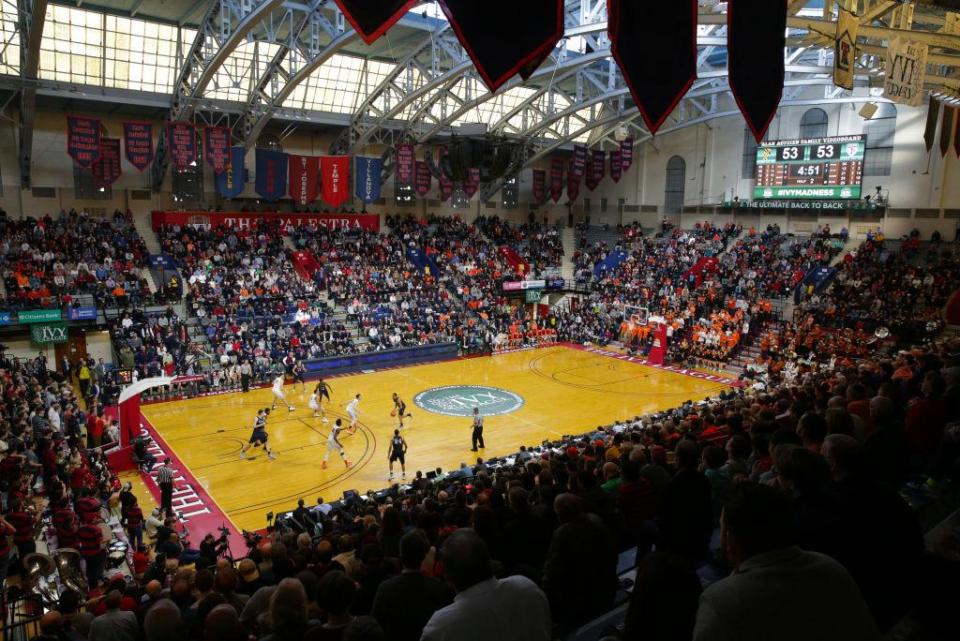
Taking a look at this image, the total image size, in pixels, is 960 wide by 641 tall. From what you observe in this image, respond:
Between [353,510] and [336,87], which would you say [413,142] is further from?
[353,510]

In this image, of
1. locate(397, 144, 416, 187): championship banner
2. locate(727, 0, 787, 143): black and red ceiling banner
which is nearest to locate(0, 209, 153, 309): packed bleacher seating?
locate(397, 144, 416, 187): championship banner

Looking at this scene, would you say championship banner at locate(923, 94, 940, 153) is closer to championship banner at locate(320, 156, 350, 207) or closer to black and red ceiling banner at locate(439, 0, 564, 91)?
black and red ceiling banner at locate(439, 0, 564, 91)

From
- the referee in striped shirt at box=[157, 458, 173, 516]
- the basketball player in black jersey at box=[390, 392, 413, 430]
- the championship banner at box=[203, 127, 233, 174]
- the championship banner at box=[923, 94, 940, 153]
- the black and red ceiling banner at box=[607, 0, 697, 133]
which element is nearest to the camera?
the black and red ceiling banner at box=[607, 0, 697, 133]

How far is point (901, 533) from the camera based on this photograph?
9.70 ft

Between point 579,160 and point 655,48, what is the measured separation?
31.8m

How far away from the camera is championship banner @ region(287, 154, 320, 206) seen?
3142 centimetres

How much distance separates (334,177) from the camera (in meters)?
32.1

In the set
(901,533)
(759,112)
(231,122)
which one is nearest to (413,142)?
(231,122)

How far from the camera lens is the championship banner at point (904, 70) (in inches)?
483

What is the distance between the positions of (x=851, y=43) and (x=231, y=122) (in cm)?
2708

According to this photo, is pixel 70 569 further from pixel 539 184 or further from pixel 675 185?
pixel 675 185

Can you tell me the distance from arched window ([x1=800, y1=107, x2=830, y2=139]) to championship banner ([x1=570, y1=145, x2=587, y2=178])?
1146cm

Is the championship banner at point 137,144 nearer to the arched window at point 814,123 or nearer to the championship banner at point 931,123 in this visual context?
the championship banner at point 931,123

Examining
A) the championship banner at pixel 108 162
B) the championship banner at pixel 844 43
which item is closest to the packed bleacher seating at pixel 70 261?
the championship banner at pixel 108 162
